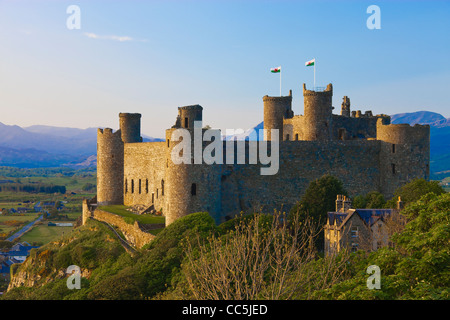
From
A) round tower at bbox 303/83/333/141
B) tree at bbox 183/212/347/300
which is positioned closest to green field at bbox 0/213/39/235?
round tower at bbox 303/83/333/141

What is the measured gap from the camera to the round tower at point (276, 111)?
49031 millimetres

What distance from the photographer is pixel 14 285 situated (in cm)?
4669

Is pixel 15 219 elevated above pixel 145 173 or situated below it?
below

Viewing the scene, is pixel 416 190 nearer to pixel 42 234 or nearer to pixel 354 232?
pixel 354 232

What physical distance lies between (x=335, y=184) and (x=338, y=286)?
22.8m

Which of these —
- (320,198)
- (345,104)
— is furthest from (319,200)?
(345,104)

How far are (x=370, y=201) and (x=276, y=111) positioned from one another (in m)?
13.3

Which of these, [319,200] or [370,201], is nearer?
[319,200]

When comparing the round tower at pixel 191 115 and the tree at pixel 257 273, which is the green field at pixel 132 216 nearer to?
the round tower at pixel 191 115

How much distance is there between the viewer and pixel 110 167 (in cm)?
5141

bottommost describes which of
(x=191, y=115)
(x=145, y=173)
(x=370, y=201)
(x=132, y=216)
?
(x=132, y=216)

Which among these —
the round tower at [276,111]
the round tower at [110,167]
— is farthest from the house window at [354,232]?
the round tower at [110,167]

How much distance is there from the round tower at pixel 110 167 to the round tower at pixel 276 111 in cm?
1338

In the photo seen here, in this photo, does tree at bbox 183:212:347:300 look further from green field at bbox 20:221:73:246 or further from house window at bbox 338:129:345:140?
green field at bbox 20:221:73:246
